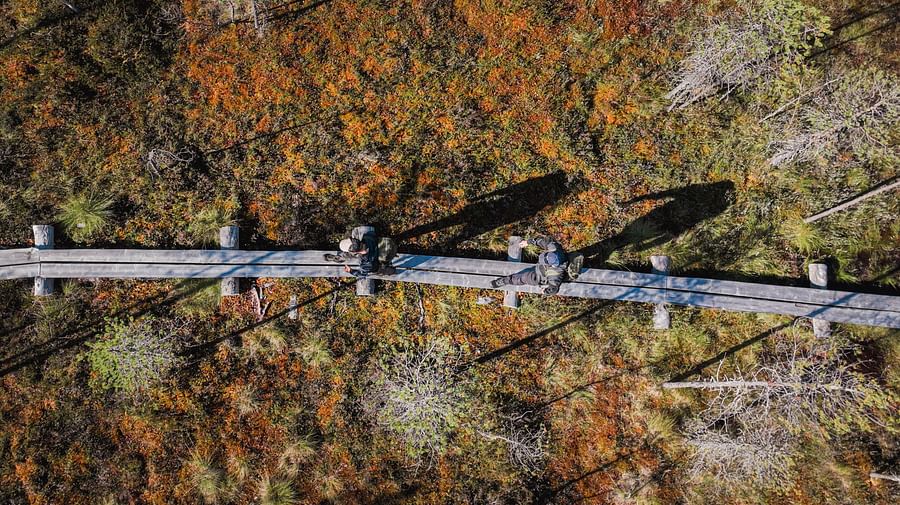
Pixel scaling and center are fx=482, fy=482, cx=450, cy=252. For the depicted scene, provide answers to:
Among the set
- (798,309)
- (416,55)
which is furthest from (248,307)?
(798,309)

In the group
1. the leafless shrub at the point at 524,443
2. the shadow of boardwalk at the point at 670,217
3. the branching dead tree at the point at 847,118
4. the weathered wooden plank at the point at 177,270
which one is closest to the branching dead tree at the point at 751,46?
the branching dead tree at the point at 847,118

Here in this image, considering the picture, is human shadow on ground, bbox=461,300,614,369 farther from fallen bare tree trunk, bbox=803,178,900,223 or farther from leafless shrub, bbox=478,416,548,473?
fallen bare tree trunk, bbox=803,178,900,223

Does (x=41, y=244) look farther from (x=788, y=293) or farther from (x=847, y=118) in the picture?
(x=847, y=118)

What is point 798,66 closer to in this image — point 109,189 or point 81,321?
point 109,189

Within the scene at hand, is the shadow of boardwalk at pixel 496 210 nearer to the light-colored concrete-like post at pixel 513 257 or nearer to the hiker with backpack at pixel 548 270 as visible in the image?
the light-colored concrete-like post at pixel 513 257

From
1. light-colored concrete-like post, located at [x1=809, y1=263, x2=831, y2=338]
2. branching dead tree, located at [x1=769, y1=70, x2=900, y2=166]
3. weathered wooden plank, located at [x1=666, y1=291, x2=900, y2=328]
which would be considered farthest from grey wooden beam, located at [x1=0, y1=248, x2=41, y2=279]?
light-colored concrete-like post, located at [x1=809, y1=263, x2=831, y2=338]

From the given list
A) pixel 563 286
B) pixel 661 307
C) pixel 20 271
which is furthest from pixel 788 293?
pixel 20 271
